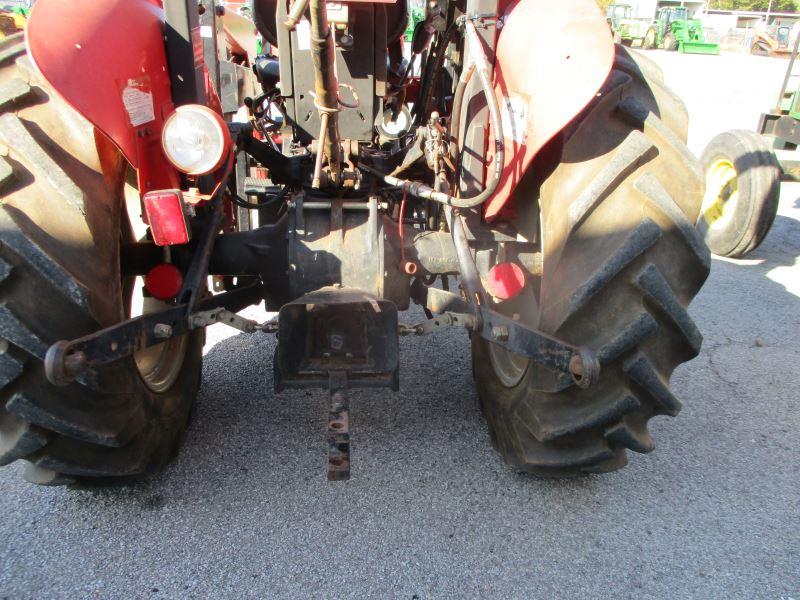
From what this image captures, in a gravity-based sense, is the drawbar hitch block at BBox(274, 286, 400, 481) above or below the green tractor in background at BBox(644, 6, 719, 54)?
above

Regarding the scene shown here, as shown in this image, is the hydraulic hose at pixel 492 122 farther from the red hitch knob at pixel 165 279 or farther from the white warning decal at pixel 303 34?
the red hitch knob at pixel 165 279

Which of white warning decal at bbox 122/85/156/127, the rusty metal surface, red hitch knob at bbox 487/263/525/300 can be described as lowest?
the rusty metal surface

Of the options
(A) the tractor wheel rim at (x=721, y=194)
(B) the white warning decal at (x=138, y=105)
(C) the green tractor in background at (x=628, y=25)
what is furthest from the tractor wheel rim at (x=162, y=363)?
(C) the green tractor in background at (x=628, y=25)

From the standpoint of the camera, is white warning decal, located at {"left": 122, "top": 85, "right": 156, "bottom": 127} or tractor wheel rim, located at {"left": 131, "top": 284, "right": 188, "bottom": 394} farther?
tractor wheel rim, located at {"left": 131, "top": 284, "right": 188, "bottom": 394}

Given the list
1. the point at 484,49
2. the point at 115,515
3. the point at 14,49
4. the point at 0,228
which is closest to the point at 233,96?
the point at 14,49

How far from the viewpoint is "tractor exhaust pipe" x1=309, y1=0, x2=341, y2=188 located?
5.08 ft

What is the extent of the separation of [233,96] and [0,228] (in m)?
1.71

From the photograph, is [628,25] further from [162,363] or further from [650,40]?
[162,363]

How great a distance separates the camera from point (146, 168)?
1792mm

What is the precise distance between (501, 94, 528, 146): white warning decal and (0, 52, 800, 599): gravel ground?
1.24 metres

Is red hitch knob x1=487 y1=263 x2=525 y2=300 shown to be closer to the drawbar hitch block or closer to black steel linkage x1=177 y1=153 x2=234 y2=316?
the drawbar hitch block

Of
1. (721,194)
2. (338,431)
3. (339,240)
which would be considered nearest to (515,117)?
(339,240)

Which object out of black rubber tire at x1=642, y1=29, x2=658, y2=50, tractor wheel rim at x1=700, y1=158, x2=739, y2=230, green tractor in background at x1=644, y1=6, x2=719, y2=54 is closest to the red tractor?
tractor wheel rim at x1=700, y1=158, x2=739, y2=230

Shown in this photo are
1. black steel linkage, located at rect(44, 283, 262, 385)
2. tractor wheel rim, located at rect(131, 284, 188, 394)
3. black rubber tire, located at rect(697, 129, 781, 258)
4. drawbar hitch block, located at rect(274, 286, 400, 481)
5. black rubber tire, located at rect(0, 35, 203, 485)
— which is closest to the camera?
black steel linkage, located at rect(44, 283, 262, 385)
